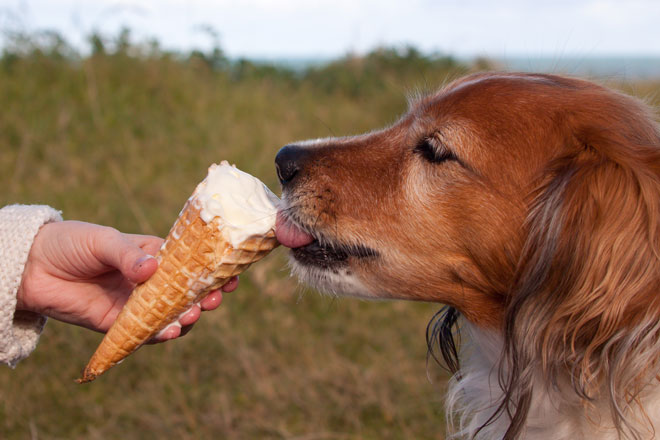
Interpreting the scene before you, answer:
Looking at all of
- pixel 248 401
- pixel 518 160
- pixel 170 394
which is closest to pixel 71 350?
pixel 170 394

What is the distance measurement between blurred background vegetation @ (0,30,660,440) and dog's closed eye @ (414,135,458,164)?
1.97 feet

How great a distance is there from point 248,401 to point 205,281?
1628 millimetres

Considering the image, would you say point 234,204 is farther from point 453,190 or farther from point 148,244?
point 453,190

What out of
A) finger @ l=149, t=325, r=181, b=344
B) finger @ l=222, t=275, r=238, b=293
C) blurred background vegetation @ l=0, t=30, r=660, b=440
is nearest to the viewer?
finger @ l=149, t=325, r=181, b=344

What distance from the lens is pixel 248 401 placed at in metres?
3.66

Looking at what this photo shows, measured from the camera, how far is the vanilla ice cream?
87.0 inches

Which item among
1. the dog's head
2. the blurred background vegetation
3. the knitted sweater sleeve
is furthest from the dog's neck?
the knitted sweater sleeve

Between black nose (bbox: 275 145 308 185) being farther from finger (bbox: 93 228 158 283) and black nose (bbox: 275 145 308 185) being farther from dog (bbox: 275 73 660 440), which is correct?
finger (bbox: 93 228 158 283)

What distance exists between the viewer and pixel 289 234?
2.44 meters

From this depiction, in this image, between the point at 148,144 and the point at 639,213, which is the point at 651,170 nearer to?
the point at 639,213

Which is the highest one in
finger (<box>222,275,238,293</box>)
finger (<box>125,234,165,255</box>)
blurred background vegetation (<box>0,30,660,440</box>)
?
finger (<box>125,234,165,255</box>)

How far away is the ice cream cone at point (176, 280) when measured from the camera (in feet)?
7.22

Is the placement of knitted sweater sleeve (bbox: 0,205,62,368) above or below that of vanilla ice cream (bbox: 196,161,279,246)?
below

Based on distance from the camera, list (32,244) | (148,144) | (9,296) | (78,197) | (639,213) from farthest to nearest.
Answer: (148,144)
(78,197)
(32,244)
(9,296)
(639,213)
